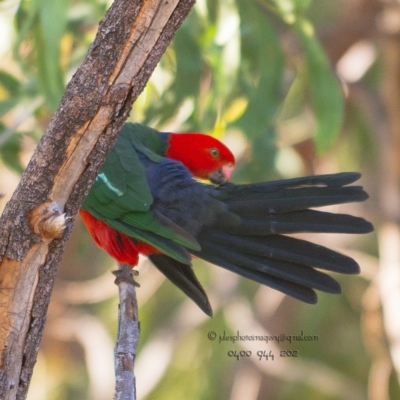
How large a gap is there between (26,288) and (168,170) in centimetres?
140

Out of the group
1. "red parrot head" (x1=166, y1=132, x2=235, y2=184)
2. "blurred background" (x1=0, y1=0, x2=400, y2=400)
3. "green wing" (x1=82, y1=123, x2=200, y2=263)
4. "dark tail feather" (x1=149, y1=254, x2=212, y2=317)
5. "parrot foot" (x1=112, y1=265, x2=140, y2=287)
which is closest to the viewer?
"green wing" (x1=82, y1=123, x2=200, y2=263)

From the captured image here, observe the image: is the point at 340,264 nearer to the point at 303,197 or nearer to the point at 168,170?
the point at 303,197

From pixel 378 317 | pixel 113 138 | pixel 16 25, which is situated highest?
pixel 16 25

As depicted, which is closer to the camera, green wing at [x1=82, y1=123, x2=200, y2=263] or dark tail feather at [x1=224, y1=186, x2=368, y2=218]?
dark tail feather at [x1=224, y1=186, x2=368, y2=218]

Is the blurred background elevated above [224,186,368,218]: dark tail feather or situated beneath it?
elevated above

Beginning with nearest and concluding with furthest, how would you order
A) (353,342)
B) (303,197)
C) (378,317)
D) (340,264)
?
(340,264), (303,197), (378,317), (353,342)

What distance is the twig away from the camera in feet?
6.73

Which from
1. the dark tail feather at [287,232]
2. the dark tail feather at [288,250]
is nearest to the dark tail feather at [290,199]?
the dark tail feather at [287,232]

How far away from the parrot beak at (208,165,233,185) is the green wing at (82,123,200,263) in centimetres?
51

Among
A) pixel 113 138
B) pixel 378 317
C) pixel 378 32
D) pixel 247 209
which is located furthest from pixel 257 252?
pixel 378 32

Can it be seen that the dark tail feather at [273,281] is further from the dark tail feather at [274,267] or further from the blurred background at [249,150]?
the blurred background at [249,150]

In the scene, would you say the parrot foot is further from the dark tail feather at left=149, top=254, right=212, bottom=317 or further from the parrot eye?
the parrot eye

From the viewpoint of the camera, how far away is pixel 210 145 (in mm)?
3496

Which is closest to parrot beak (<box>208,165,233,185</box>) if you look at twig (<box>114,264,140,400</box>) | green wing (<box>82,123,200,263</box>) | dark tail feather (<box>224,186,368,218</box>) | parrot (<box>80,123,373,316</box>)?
parrot (<box>80,123,373,316</box>)
